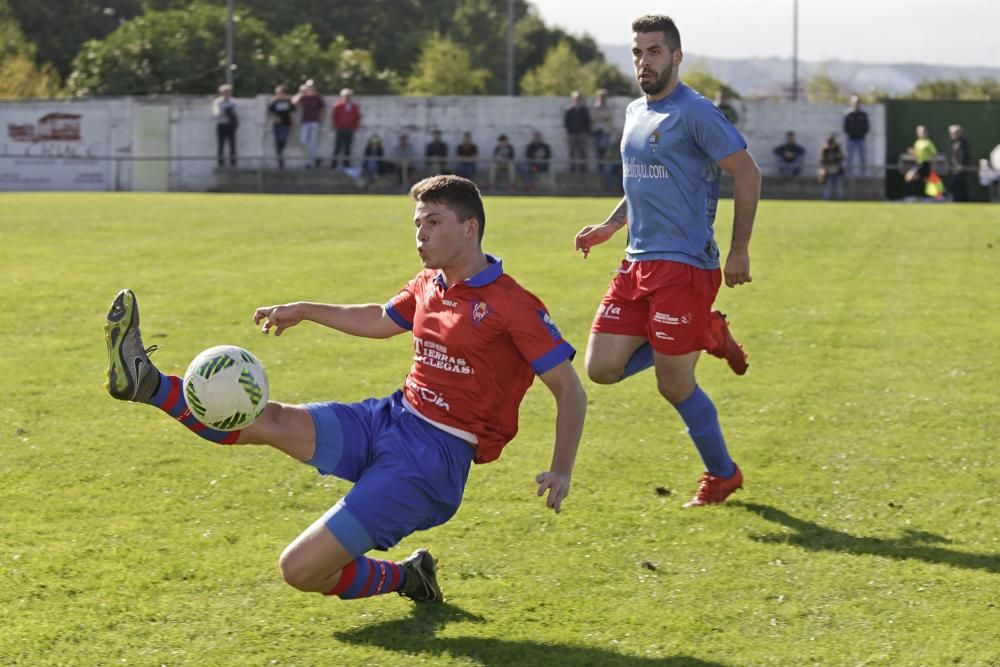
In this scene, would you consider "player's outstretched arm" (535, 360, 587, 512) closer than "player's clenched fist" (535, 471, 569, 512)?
No

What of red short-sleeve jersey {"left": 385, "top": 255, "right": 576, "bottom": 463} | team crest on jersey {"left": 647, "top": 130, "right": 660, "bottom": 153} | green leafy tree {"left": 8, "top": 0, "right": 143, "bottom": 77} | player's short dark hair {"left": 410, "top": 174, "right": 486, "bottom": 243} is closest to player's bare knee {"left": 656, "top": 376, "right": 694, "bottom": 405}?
team crest on jersey {"left": 647, "top": 130, "right": 660, "bottom": 153}

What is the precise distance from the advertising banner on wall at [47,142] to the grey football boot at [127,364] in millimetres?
30352

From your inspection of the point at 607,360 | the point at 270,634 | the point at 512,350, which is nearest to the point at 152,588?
the point at 270,634

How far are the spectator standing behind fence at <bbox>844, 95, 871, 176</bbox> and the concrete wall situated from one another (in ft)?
5.58

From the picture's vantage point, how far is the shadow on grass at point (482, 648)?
4.81 m

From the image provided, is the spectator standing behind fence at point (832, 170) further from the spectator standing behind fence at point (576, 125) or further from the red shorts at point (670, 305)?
the red shorts at point (670, 305)

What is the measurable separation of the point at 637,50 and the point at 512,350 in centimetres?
200

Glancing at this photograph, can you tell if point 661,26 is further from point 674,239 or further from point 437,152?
point 437,152

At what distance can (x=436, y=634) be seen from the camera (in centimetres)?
509

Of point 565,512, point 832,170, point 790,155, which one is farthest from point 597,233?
point 790,155

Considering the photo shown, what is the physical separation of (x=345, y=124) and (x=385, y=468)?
27406 millimetres

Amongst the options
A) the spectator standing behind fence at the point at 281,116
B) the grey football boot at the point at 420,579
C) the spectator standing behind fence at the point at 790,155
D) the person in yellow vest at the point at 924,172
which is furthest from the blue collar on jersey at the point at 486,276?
the spectator standing behind fence at the point at 281,116

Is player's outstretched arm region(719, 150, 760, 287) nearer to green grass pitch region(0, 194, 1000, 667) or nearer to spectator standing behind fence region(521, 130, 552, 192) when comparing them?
green grass pitch region(0, 194, 1000, 667)

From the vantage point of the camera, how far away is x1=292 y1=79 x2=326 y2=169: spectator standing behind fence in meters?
31.6
